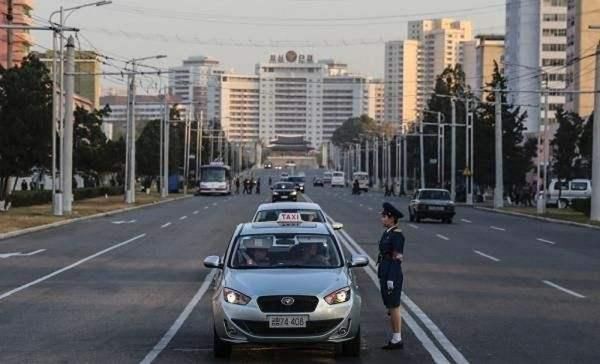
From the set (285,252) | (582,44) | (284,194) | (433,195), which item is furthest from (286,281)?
(582,44)

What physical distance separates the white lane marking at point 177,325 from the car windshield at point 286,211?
1533 mm

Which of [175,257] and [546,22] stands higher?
[546,22]

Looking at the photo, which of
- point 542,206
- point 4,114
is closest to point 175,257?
point 4,114

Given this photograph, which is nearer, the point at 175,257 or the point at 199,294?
the point at 199,294

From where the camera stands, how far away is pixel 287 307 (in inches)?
437

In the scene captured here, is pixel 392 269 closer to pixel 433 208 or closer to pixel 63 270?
pixel 63 270

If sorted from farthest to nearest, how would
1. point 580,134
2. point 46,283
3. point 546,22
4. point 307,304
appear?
1. point 546,22
2. point 580,134
3. point 46,283
4. point 307,304

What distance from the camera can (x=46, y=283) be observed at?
65.8ft

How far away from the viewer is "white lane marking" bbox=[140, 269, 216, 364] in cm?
1175

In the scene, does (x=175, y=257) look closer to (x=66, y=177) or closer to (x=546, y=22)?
(x=66, y=177)

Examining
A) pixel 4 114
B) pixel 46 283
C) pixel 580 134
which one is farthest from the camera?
pixel 580 134

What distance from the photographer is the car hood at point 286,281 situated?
1121 centimetres

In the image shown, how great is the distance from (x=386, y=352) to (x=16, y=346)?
4160 mm

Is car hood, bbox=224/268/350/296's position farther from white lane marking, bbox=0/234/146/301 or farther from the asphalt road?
white lane marking, bbox=0/234/146/301
